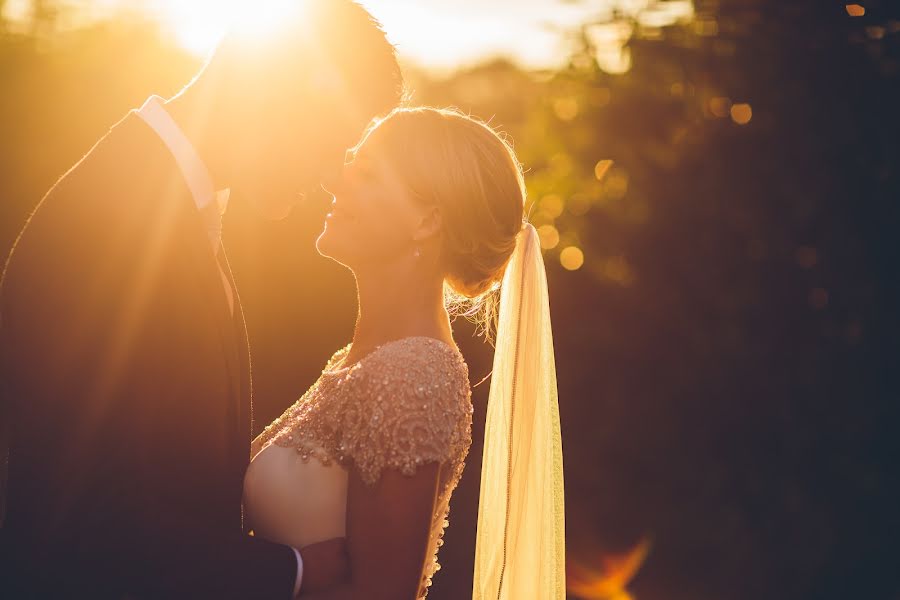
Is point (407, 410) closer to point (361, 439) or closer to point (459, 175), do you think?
point (361, 439)

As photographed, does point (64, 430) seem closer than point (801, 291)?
Yes

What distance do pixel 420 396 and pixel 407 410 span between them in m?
0.07

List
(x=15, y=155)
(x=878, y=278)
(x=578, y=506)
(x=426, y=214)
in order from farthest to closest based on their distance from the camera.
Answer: (x=578, y=506) → (x=15, y=155) → (x=878, y=278) → (x=426, y=214)

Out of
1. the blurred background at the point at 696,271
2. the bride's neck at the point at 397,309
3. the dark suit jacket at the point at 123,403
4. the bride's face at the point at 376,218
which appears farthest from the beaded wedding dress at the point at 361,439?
Answer: the blurred background at the point at 696,271

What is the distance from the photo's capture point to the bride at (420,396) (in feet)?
9.96

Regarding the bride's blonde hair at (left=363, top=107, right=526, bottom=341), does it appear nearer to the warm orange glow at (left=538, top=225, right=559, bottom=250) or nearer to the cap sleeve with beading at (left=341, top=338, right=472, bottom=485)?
the cap sleeve with beading at (left=341, top=338, right=472, bottom=485)

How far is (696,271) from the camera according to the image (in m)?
6.61

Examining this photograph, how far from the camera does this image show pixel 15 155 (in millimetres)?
7176

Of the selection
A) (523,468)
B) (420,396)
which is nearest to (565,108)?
(523,468)

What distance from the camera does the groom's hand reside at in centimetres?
306

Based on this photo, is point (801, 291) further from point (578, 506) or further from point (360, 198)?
point (360, 198)

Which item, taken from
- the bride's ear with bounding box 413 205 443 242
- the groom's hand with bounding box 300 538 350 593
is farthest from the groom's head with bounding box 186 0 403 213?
the groom's hand with bounding box 300 538 350 593

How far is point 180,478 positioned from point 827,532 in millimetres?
5025

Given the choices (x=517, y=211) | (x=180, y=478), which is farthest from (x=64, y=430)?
(x=517, y=211)
